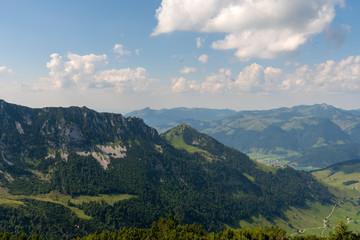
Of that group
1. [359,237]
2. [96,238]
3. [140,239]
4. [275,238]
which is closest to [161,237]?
[140,239]

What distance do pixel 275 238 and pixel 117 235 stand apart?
99.6m

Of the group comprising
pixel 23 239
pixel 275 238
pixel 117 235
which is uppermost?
pixel 275 238

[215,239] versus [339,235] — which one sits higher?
[339,235]

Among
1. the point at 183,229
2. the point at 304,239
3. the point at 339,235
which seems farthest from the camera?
the point at 183,229

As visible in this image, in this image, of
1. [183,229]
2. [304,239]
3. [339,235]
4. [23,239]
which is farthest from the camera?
[183,229]

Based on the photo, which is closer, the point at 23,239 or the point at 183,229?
the point at 23,239

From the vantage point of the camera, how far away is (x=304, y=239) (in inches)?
5340

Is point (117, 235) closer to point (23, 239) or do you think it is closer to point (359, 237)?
point (23, 239)

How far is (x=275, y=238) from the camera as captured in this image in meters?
114

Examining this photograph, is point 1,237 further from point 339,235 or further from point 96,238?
point 339,235

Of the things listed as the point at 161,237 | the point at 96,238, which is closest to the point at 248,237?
the point at 161,237

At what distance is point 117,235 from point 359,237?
139814mm

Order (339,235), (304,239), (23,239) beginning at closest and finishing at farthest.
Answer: (339,235) < (23,239) < (304,239)

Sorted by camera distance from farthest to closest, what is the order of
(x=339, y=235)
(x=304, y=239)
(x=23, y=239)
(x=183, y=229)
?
1. (x=183, y=229)
2. (x=304, y=239)
3. (x=23, y=239)
4. (x=339, y=235)
